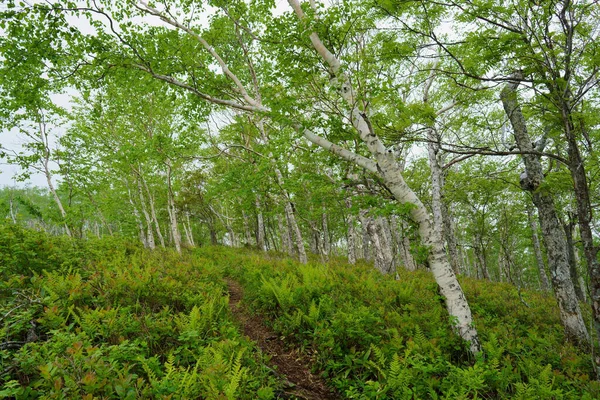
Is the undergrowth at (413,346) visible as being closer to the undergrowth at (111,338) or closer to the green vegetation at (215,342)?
the green vegetation at (215,342)

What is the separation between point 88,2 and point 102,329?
6.12 metres

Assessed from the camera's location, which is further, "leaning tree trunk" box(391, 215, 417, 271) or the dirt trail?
"leaning tree trunk" box(391, 215, 417, 271)

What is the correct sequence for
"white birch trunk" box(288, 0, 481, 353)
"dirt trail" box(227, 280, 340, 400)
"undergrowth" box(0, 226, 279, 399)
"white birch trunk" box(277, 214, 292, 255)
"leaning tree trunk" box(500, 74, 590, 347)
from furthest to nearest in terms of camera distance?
"white birch trunk" box(277, 214, 292, 255) → "leaning tree trunk" box(500, 74, 590, 347) → "white birch trunk" box(288, 0, 481, 353) → "dirt trail" box(227, 280, 340, 400) → "undergrowth" box(0, 226, 279, 399)

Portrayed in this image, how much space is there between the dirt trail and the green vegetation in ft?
0.61

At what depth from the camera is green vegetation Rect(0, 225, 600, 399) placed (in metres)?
2.72

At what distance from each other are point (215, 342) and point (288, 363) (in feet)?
5.44

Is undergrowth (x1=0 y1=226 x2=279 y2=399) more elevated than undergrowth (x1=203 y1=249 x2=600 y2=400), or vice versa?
undergrowth (x1=0 y1=226 x2=279 y2=399)

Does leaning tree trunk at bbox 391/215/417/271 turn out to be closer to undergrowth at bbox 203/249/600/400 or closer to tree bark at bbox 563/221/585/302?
tree bark at bbox 563/221/585/302

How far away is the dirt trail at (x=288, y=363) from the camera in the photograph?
396cm

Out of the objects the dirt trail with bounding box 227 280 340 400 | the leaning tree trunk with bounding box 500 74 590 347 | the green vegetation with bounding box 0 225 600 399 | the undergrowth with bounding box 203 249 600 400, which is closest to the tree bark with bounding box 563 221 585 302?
the leaning tree trunk with bounding box 500 74 590 347

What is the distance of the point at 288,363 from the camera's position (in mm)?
4730

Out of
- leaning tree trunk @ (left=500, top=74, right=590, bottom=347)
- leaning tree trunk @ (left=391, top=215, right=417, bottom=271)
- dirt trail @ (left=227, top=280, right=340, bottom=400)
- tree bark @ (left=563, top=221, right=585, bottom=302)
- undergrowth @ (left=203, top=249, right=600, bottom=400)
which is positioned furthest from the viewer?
leaning tree trunk @ (left=391, top=215, right=417, bottom=271)

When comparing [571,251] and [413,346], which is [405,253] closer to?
[571,251]

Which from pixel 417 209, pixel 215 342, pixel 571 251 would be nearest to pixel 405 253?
pixel 571 251
